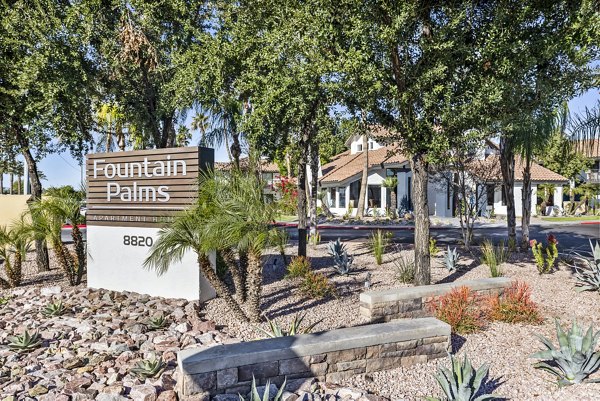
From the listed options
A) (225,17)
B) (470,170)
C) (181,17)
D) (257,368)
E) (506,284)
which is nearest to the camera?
(257,368)

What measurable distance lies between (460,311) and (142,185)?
6.06 meters

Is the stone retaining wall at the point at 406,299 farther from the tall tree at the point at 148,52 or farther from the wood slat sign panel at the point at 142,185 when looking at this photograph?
the tall tree at the point at 148,52

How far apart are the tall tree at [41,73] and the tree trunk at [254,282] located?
273 inches

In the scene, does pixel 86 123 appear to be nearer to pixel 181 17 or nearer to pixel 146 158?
pixel 181 17

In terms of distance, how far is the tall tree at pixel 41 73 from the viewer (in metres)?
10.6

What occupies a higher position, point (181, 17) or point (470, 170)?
point (181, 17)

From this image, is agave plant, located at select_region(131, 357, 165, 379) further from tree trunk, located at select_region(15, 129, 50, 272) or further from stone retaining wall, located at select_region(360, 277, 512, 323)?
tree trunk, located at select_region(15, 129, 50, 272)

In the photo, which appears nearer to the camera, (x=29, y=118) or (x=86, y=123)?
(x=29, y=118)

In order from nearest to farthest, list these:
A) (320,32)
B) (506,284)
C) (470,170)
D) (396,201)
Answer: (506,284), (320,32), (470,170), (396,201)

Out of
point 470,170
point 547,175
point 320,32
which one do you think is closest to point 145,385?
point 320,32

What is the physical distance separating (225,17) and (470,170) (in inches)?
387

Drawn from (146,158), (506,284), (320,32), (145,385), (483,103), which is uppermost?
(320,32)

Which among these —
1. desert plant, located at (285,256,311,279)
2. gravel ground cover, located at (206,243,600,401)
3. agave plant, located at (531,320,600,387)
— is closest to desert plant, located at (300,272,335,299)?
gravel ground cover, located at (206,243,600,401)

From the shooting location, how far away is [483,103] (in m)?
7.62
